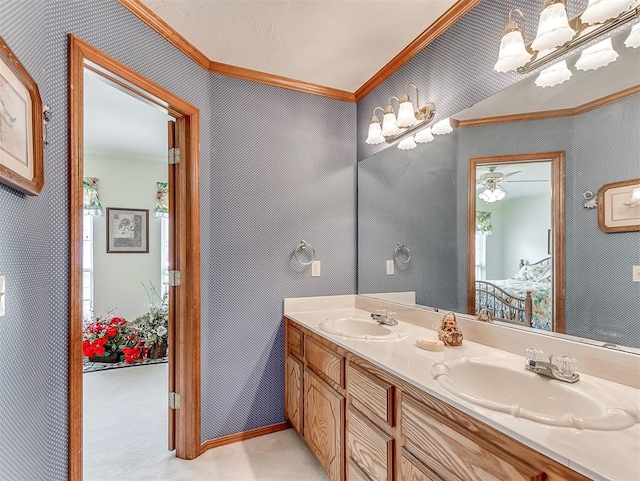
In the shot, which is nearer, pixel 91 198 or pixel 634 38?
pixel 634 38

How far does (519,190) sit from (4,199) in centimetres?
179

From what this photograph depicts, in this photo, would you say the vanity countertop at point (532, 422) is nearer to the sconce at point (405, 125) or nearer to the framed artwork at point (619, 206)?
the framed artwork at point (619, 206)

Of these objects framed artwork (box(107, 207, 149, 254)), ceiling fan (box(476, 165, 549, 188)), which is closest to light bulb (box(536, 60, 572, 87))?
ceiling fan (box(476, 165, 549, 188))

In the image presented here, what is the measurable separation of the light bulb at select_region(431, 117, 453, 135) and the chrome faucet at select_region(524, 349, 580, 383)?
116 cm

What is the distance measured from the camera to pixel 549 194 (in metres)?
1.31

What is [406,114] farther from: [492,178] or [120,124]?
[120,124]

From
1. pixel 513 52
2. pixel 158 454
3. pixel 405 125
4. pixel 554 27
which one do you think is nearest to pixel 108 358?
pixel 158 454

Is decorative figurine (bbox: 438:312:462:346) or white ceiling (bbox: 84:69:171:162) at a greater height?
white ceiling (bbox: 84:69:171:162)

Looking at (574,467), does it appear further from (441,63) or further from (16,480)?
(441,63)

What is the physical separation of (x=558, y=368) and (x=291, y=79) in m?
2.21

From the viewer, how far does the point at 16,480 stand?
3.29 feet

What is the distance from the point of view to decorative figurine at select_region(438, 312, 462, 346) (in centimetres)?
152

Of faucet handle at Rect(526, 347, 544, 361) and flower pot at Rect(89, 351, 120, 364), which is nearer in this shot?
faucet handle at Rect(526, 347, 544, 361)

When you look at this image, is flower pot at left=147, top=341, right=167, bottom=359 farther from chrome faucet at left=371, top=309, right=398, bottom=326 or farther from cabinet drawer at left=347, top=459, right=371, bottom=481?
cabinet drawer at left=347, top=459, right=371, bottom=481
